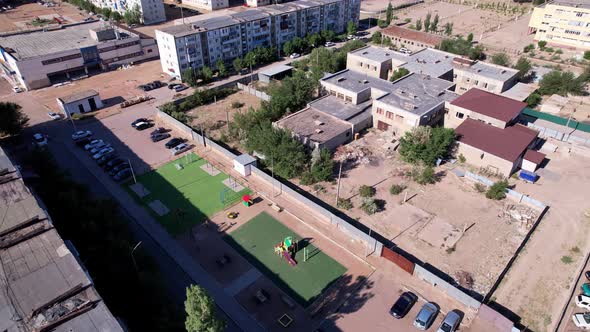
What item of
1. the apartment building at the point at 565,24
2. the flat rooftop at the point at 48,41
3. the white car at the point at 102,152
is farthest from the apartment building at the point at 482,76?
the flat rooftop at the point at 48,41

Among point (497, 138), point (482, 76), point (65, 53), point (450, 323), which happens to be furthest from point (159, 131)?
point (482, 76)

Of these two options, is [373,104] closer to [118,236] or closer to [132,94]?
[118,236]

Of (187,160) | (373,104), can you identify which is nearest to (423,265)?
(373,104)

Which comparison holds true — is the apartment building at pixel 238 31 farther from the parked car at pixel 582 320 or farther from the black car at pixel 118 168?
the parked car at pixel 582 320

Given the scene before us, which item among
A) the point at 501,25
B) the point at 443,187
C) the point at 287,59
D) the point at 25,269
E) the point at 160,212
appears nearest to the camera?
the point at 25,269

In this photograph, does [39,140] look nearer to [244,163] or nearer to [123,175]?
[123,175]

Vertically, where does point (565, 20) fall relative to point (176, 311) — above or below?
above

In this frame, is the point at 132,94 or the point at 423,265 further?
the point at 132,94
